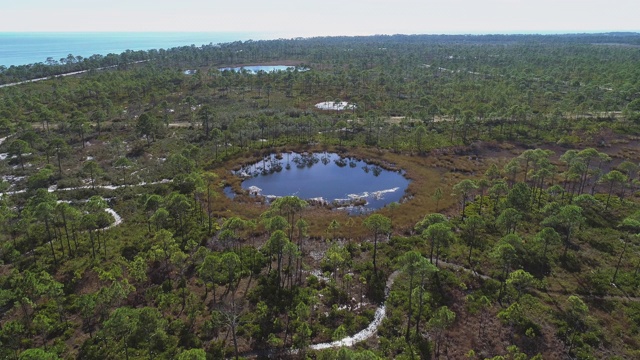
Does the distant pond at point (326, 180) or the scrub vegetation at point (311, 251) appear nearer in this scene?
the scrub vegetation at point (311, 251)

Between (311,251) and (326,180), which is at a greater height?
(326,180)

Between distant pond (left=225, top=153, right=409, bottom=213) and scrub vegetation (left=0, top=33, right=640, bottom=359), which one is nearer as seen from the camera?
scrub vegetation (left=0, top=33, right=640, bottom=359)

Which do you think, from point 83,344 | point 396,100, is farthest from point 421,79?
point 83,344

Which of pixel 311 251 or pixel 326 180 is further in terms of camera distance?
pixel 326 180
